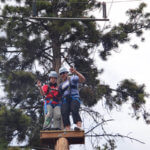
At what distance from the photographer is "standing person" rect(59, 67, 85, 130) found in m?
9.01

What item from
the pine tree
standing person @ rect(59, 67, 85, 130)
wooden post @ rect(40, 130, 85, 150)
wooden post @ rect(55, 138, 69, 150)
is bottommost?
wooden post @ rect(55, 138, 69, 150)

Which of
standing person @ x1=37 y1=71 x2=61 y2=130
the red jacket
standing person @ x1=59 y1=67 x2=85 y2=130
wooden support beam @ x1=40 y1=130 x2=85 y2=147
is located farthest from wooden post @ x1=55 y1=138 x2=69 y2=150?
the red jacket

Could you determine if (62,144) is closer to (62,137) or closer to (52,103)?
(62,137)

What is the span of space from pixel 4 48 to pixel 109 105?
371 centimetres

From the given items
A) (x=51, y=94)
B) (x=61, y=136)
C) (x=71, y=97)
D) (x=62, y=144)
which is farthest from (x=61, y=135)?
(x=51, y=94)

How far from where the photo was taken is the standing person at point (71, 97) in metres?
9.01

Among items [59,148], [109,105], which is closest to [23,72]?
[109,105]

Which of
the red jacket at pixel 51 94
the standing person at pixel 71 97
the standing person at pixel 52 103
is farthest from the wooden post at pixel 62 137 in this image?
the red jacket at pixel 51 94

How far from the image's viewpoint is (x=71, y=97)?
360 inches

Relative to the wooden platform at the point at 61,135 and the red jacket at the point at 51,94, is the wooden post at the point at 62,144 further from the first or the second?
the red jacket at the point at 51,94

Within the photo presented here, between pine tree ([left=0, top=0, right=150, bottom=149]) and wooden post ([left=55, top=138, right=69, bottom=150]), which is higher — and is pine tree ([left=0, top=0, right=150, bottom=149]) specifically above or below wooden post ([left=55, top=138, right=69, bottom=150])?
above

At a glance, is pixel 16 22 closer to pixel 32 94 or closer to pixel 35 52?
pixel 35 52

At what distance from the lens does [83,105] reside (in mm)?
13211

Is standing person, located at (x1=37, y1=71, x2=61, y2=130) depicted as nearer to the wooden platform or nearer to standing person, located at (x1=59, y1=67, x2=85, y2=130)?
standing person, located at (x1=59, y1=67, x2=85, y2=130)
